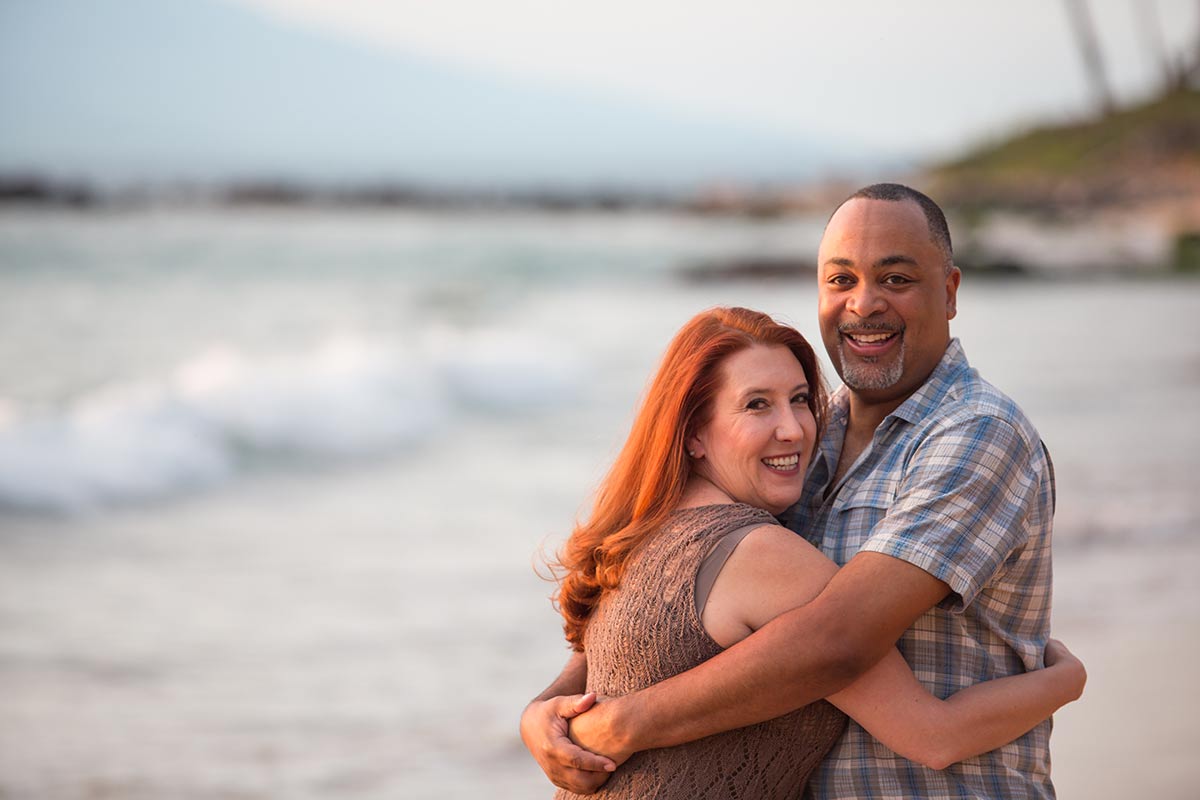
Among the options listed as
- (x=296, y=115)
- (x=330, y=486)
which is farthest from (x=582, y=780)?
(x=296, y=115)

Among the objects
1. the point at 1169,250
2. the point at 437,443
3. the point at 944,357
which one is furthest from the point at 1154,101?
the point at 944,357

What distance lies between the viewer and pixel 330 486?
41.6ft

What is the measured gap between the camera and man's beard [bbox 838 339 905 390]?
247cm

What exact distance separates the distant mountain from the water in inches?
698

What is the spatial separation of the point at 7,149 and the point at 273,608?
1409 inches

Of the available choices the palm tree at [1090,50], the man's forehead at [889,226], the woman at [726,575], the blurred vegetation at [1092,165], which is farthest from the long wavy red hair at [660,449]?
the palm tree at [1090,50]

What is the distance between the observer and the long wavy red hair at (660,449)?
7.67 feet

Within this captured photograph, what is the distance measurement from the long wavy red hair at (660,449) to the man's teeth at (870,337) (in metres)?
0.13

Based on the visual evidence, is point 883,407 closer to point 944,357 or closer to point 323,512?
point 944,357

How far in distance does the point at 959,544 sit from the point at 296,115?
54.1 metres

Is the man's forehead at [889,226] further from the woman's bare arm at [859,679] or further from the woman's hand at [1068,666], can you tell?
the woman's hand at [1068,666]

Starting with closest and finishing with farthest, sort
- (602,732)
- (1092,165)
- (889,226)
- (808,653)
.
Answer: (808,653)
(602,732)
(889,226)
(1092,165)

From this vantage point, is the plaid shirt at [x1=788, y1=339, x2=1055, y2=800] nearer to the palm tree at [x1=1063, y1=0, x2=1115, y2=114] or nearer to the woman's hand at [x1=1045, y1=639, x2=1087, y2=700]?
the woman's hand at [x1=1045, y1=639, x2=1087, y2=700]

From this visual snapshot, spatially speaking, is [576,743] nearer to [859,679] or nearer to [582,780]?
[582,780]
